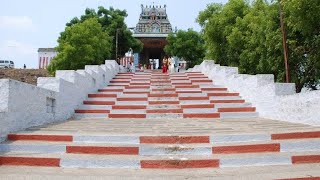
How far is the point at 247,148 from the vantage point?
492 cm

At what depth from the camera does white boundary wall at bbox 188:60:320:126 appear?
21.9ft

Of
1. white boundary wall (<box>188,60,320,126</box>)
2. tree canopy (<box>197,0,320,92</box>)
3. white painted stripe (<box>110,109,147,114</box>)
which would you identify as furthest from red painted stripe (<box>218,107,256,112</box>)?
tree canopy (<box>197,0,320,92</box>)

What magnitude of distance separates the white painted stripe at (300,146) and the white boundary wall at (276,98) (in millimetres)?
1585

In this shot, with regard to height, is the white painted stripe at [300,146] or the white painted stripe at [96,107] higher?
the white painted stripe at [96,107]

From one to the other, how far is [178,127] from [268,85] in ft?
10.7

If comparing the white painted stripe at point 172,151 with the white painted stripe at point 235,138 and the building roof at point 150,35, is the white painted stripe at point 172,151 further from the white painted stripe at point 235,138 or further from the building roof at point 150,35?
the building roof at point 150,35

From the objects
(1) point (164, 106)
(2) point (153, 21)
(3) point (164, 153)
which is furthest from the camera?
(2) point (153, 21)

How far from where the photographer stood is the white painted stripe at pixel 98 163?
4.52 m

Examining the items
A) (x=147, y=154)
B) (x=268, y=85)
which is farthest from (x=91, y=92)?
(x=147, y=154)

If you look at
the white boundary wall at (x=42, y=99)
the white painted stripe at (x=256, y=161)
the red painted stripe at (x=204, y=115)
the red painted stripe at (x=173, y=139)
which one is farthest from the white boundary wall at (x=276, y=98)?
the white boundary wall at (x=42, y=99)

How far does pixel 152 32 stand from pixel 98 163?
35.4 m

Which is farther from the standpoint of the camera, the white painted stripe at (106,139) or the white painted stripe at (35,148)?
the white painted stripe at (106,139)

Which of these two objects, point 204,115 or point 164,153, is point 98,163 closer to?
point 164,153

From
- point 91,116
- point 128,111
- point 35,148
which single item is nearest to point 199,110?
point 128,111
